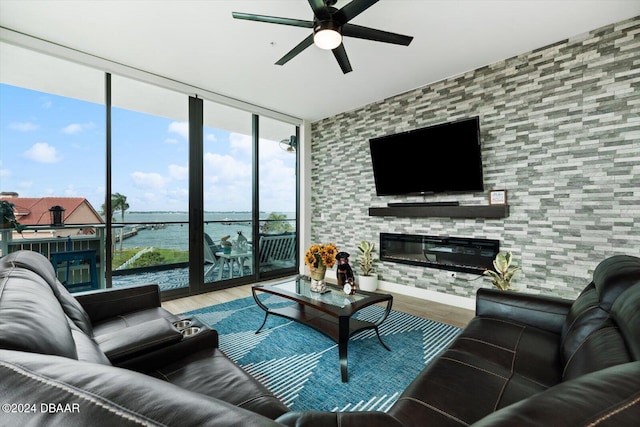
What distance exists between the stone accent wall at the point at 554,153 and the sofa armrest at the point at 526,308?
1.34 m

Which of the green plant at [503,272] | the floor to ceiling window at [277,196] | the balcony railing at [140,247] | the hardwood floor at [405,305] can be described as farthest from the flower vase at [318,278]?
the floor to ceiling window at [277,196]

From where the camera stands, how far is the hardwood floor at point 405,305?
311 centimetres

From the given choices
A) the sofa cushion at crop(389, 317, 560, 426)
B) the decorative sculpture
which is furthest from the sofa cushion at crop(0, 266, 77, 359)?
the decorative sculpture

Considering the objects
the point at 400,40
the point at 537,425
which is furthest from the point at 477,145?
the point at 537,425

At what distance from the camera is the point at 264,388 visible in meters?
1.17

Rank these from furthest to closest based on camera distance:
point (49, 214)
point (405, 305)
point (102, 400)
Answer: point (405, 305) → point (49, 214) → point (102, 400)

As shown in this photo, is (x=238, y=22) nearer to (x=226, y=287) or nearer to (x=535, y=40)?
(x=535, y=40)

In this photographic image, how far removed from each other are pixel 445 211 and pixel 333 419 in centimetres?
313

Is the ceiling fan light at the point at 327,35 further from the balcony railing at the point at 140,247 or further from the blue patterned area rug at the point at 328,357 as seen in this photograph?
the balcony railing at the point at 140,247

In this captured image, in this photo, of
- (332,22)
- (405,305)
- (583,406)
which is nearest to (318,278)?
(405,305)

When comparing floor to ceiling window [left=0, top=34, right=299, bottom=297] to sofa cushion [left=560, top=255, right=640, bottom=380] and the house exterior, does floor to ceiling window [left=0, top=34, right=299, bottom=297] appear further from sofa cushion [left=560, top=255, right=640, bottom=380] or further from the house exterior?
sofa cushion [left=560, top=255, right=640, bottom=380]

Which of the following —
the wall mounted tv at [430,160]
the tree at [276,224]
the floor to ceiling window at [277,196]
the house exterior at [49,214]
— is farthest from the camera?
the tree at [276,224]

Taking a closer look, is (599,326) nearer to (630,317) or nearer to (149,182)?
(630,317)

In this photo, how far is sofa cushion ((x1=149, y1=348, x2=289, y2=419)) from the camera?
3.42 ft
